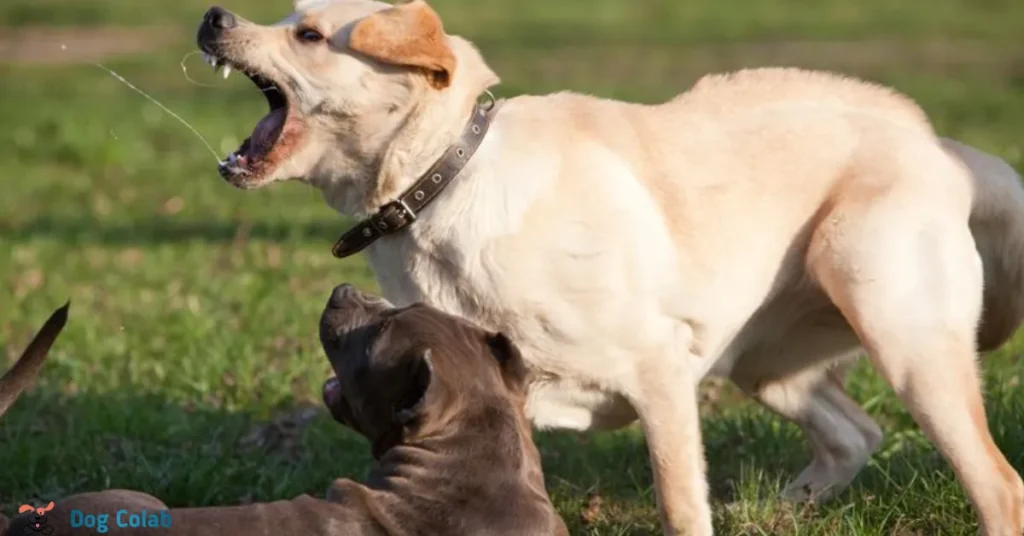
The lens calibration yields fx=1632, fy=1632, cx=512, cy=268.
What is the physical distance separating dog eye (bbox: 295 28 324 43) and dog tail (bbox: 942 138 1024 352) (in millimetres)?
2300

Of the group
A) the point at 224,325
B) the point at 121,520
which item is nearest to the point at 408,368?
the point at 121,520

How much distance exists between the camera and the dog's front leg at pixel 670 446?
5.23 meters

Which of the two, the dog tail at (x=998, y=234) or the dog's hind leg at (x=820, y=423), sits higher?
the dog tail at (x=998, y=234)

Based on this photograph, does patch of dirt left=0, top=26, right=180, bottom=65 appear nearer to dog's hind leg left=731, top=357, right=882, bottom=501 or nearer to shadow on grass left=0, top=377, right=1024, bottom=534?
shadow on grass left=0, top=377, right=1024, bottom=534

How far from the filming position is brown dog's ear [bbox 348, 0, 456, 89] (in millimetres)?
5082

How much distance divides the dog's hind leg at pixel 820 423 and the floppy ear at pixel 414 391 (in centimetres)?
206

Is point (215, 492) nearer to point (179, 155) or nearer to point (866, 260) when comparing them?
point (866, 260)

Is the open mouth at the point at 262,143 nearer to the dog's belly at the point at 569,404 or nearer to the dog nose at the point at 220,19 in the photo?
the dog nose at the point at 220,19

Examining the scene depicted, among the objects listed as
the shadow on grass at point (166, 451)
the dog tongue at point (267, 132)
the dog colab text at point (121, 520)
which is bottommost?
the shadow on grass at point (166, 451)

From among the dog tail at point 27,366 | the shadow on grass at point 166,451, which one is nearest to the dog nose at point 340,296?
the dog tail at point 27,366

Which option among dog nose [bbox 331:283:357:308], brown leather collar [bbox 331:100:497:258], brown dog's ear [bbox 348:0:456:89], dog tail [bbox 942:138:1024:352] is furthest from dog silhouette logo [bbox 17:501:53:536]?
dog tail [bbox 942:138:1024:352]

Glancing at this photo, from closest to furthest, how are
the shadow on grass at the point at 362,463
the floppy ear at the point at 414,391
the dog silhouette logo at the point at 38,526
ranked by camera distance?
the dog silhouette logo at the point at 38,526
the floppy ear at the point at 414,391
the shadow on grass at the point at 362,463

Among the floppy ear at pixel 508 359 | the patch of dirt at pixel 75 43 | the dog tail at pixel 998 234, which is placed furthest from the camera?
the patch of dirt at pixel 75 43

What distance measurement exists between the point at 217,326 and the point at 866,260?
394 centimetres
